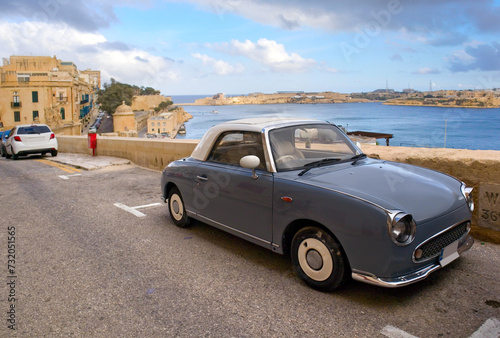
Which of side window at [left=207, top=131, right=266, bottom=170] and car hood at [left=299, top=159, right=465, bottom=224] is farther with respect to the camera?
side window at [left=207, top=131, right=266, bottom=170]

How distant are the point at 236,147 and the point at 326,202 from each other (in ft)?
5.19

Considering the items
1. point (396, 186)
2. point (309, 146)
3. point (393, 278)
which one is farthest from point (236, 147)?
point (393, 278)

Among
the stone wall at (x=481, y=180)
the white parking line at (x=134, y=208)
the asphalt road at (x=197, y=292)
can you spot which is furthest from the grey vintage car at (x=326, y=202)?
the white parking line at (x=134, y=208)

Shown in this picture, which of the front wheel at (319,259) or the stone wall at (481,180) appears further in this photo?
the stone wall at (481,180)

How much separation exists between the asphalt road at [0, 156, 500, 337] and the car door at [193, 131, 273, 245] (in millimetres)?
402

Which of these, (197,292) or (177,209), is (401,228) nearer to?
(197,292)

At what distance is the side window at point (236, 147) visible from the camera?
4.25 m

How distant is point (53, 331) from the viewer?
119 inches

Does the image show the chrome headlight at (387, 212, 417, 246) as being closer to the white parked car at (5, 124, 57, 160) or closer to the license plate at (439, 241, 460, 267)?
the license plate at (439, 241, 460, 267)

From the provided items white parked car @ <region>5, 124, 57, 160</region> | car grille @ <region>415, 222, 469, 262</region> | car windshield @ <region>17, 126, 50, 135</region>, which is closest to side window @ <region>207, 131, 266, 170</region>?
car grille @ <region>415, 222, 469, 262</region>

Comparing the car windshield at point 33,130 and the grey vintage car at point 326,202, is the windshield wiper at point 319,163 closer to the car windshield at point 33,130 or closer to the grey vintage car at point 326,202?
the grey vintage car at point 326,202

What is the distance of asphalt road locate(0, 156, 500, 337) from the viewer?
9.85 ft

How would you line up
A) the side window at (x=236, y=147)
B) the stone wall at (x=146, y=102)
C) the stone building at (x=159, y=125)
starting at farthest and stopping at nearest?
the stone wall at (x=146, y=102), the stone building at (x=159, y=125), the side window at (x=236, y=147)

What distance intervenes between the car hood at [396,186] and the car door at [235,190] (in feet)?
1.78
